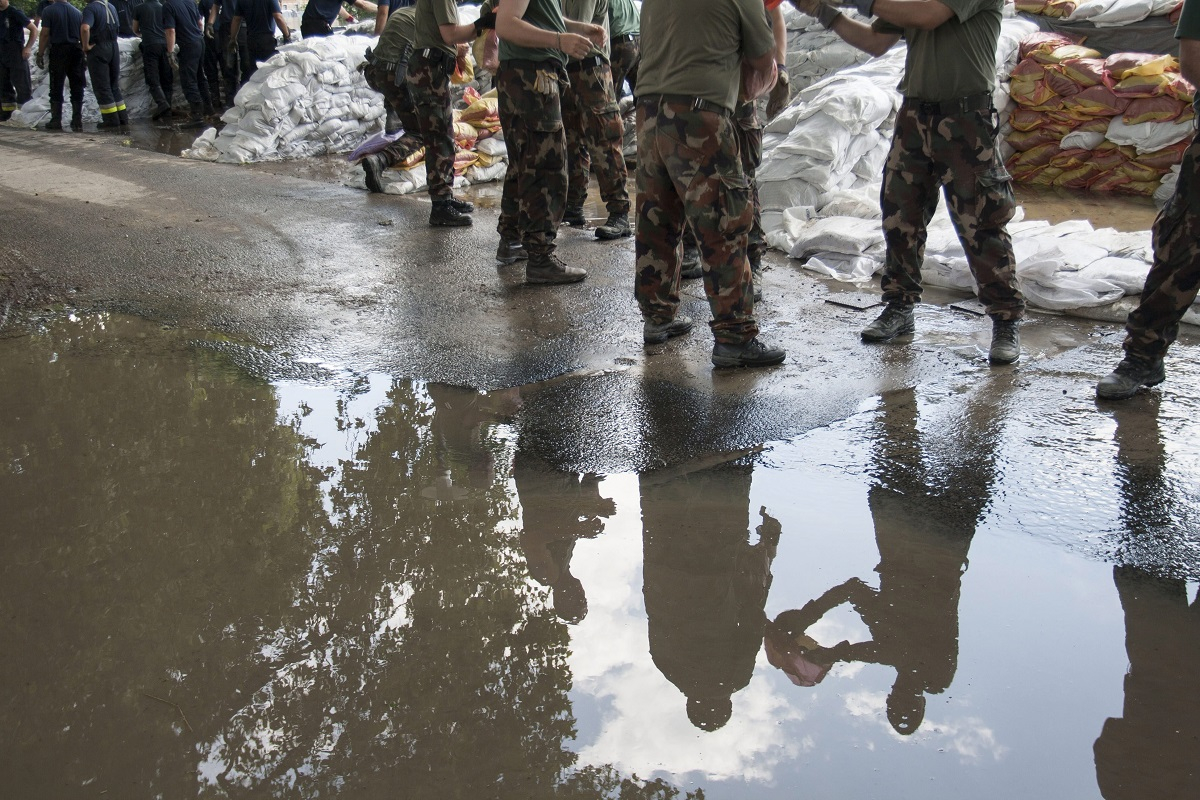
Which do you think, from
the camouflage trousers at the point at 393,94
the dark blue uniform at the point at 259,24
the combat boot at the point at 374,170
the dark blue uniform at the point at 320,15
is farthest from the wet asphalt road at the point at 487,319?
the dark blue uniform at the point at 259,24

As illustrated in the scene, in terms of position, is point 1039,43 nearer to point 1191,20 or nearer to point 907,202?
point 907,202

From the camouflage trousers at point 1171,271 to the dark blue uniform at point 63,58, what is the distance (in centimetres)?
1014

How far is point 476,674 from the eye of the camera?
185cm

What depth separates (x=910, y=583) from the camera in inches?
84.8

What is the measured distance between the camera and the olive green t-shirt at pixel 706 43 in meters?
3.06

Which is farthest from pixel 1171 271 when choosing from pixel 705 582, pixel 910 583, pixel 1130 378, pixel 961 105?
pixel 705 582

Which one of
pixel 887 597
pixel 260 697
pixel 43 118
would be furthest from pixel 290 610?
pixel 43 118

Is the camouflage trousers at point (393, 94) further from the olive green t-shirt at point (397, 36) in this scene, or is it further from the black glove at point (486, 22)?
the black glove at point (486, 22)

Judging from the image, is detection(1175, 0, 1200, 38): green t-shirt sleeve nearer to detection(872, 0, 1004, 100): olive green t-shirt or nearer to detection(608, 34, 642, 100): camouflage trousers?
detection(872, 0, 1004, 100): olive green t-shirt

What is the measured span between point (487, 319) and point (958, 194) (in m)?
1.92

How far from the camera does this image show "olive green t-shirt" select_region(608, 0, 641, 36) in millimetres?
5391

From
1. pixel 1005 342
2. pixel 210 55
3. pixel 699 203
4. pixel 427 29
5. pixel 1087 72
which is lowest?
pixel 1005 342

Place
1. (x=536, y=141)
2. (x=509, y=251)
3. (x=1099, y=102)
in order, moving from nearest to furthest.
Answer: (x=536, y=141) → (x=509, y=251) → (x=1099, y=102)

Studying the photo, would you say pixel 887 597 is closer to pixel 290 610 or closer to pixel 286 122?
pixel 290 610
